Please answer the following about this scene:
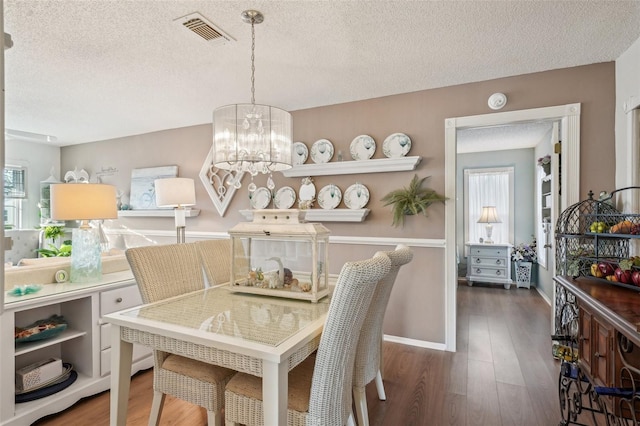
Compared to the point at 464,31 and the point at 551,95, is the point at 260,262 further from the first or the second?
the point at 551,95

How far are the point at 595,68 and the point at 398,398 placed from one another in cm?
292

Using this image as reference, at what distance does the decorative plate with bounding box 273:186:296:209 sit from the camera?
3.84 metres

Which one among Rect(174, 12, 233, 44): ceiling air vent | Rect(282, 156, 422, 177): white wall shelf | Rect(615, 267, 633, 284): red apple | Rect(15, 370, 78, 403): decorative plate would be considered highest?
Rect(174, 12, 233, 44): ceiling air vent

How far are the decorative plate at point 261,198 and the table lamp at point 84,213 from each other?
5.49 feet

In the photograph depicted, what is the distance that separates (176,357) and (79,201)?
1315 mm

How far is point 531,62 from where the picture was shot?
2707mm

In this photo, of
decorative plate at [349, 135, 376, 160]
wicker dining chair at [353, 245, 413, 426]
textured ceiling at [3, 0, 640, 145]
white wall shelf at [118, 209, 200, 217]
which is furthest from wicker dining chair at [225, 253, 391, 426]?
white wall shelf at [118, 209, 200, 217]

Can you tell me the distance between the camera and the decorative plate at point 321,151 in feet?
12.0

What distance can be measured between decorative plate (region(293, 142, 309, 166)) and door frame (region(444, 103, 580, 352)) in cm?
144

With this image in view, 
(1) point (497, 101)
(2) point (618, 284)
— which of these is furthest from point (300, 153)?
(2) point (618, 284)

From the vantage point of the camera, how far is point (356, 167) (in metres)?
3.46

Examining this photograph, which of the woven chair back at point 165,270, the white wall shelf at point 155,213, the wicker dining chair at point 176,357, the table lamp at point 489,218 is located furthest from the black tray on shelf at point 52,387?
the table lamp at point 489,218

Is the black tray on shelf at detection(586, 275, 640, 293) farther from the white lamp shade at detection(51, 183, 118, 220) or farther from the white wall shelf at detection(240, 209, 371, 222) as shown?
the white lamp shade at detection(51, 183, 118, 220)

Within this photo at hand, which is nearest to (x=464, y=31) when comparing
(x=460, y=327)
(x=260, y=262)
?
(x=260, y=262)
